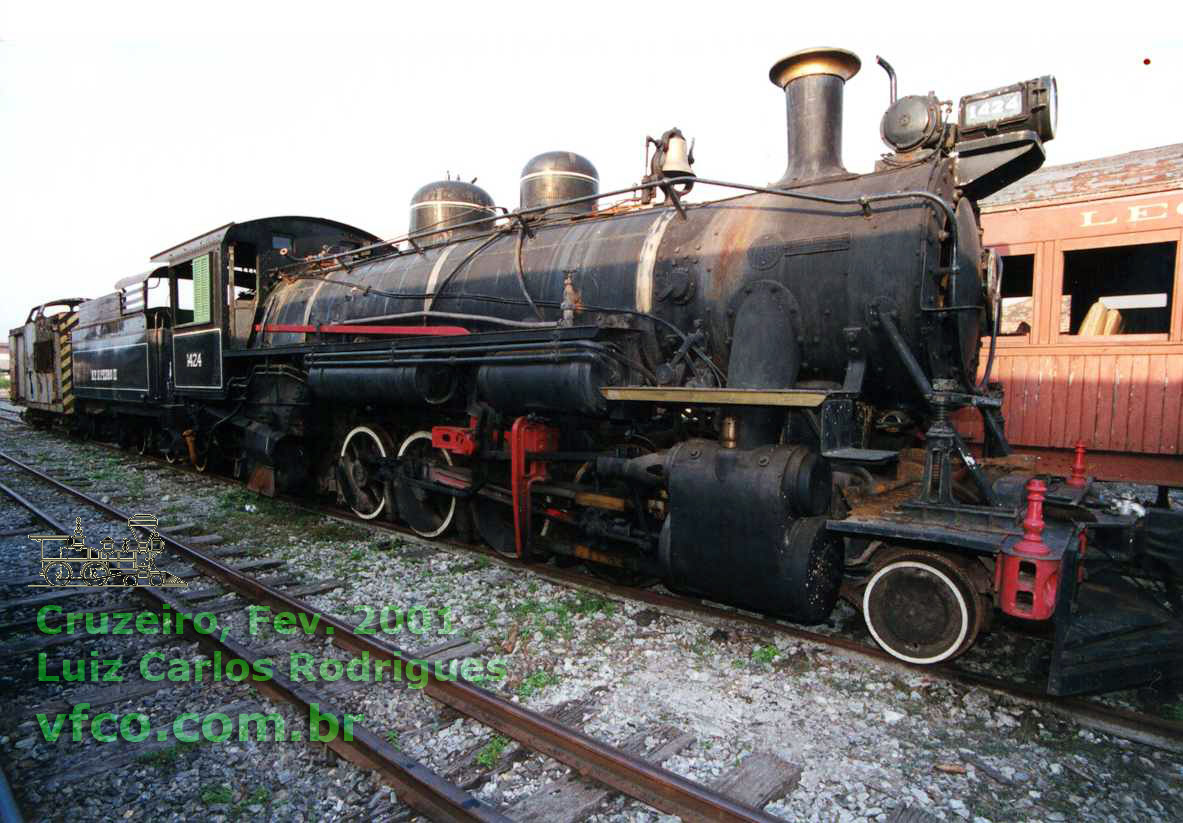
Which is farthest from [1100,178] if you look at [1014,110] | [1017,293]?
[1014,110]

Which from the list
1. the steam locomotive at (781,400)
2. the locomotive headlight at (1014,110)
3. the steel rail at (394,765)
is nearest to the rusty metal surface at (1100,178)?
the steam locomotive at (781,400)

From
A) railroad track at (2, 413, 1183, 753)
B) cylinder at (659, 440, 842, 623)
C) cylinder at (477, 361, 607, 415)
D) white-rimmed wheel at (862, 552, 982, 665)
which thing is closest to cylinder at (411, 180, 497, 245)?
cylinder at (477, 361, 607, 415)

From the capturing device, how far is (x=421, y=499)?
22.1 feet

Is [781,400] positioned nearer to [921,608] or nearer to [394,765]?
[921,608]

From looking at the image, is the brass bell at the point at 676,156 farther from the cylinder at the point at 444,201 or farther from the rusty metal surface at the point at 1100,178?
the rusty metal surface at the point at 1100,178

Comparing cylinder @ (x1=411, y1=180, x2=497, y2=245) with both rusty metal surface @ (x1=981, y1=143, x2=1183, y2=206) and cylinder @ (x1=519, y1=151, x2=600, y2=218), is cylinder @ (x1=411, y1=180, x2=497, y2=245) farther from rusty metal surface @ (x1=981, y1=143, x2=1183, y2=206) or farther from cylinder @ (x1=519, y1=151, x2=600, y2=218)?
rusty metal surface @ (x1=981, y1=143, x2=1183, y2=206)

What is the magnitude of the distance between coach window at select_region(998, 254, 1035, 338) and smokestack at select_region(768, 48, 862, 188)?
395 centimetres

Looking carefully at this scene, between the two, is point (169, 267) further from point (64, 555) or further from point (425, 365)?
point (425, 365)

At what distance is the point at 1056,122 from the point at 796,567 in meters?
3.34

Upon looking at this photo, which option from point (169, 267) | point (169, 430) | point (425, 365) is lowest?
point (169, 430)

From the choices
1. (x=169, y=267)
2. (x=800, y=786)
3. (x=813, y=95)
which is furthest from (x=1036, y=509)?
(x=169, y=267)

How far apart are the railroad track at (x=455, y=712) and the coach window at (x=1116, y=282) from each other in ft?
23.3

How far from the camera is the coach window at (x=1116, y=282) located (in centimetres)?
758

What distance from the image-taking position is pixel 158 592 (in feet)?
16.8
